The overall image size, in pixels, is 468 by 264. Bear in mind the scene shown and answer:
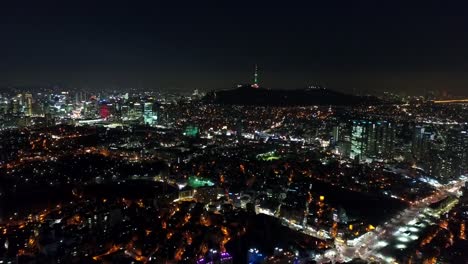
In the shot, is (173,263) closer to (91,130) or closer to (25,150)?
(25,150)

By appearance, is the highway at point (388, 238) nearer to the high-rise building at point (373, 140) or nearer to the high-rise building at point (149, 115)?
the high-rise building at point (373, 140)

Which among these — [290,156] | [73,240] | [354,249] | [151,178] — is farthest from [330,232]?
[290,156]

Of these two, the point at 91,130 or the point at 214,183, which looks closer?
the point at 214,183

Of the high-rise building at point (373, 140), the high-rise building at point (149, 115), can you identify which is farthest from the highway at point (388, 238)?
the high-rise building at point (149, 115)

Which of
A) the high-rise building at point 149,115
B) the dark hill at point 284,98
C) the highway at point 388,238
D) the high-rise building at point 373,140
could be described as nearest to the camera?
the highway at point 388,238

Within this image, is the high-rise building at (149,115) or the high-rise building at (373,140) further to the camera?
the high-rise building at (149,115)

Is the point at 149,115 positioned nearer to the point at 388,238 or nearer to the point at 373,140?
the point at 373,140

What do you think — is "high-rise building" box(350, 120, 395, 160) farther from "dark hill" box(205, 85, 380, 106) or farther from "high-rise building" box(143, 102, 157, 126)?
"dark hill" box(205, 85, 380, 106)

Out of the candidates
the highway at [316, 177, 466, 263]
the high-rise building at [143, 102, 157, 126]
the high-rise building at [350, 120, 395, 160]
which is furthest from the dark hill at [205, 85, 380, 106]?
the highway at [316, 177, 466, 263]
